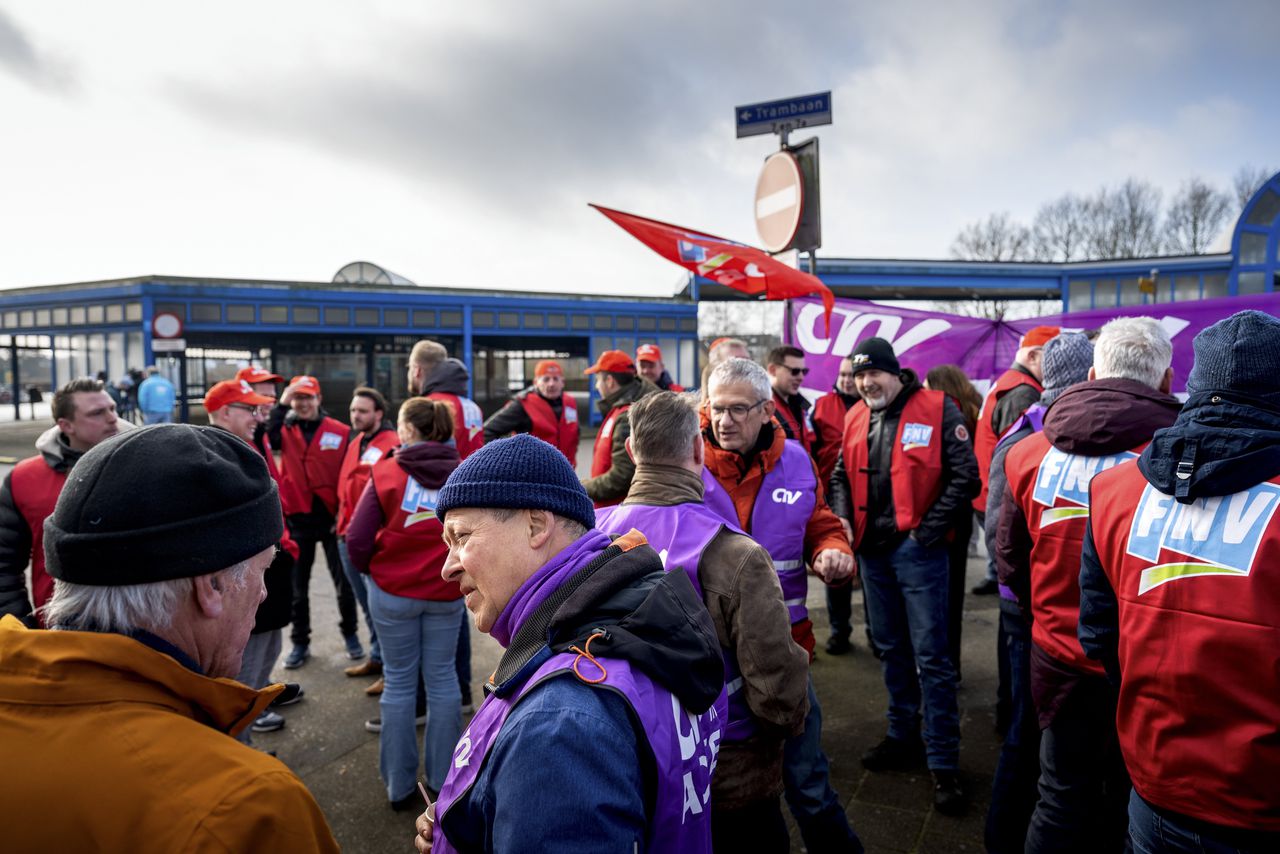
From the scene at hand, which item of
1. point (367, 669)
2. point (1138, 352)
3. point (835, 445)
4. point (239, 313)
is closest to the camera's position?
point (1138, 352)

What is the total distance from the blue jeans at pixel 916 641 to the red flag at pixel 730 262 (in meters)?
2.23

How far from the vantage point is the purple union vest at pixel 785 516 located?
2865 mm

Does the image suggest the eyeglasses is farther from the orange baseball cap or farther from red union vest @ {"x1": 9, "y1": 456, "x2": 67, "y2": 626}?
the orange baseball cap

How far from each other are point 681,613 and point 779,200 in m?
4.43

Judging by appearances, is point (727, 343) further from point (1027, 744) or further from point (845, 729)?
point (1027, 744)

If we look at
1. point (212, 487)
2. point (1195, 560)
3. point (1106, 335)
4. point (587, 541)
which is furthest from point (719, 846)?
point (1106, 335)

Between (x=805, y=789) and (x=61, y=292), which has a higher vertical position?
(x=61, y=292)

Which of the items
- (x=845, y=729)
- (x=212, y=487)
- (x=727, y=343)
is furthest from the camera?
(x=727, y=343)

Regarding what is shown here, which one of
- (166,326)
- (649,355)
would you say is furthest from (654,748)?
(166,326)

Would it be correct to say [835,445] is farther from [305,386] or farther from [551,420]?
[305,386]

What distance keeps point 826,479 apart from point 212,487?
4.73 metres

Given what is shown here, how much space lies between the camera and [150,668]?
104 cm

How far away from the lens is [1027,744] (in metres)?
2.81

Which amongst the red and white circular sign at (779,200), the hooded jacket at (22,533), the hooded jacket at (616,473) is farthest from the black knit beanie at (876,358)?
the hooded jacket at (22,533)
